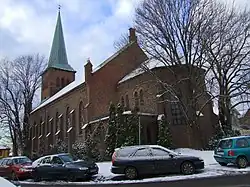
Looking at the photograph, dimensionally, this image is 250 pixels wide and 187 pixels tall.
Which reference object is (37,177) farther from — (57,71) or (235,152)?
(57,71)

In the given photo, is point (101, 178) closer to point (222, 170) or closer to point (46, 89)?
point (222, 170)

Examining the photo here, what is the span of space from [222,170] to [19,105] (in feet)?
137

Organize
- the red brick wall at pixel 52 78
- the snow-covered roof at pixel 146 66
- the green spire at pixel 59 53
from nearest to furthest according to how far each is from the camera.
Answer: the snow-covered roof at pixel 146 66
the red brick wall at pixel 52 78
the green spire at pixel 59 53

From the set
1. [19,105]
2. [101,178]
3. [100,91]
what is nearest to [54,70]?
[19,105]

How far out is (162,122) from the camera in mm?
27000

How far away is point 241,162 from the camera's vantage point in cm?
1627

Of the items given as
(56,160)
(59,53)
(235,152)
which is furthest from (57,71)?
(235,152)

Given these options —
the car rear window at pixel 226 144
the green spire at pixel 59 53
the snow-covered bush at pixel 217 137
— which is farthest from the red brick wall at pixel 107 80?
the green spire at pixel 59 53

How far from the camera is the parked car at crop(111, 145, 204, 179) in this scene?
1559 cm

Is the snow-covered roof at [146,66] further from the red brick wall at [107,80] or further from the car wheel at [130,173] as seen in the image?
the car wheel at [130,173]

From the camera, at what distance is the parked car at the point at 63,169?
A: 1694cm

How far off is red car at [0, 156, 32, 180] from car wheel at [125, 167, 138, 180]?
A: 8.24m

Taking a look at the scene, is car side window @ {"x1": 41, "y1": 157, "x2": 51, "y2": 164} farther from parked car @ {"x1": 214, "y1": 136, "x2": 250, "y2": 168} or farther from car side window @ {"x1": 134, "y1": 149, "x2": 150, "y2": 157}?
parked car @ {"x1": 214, "y1": 136, "x2": 250, "y2": 168}

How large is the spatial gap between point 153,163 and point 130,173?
130 centimetres
